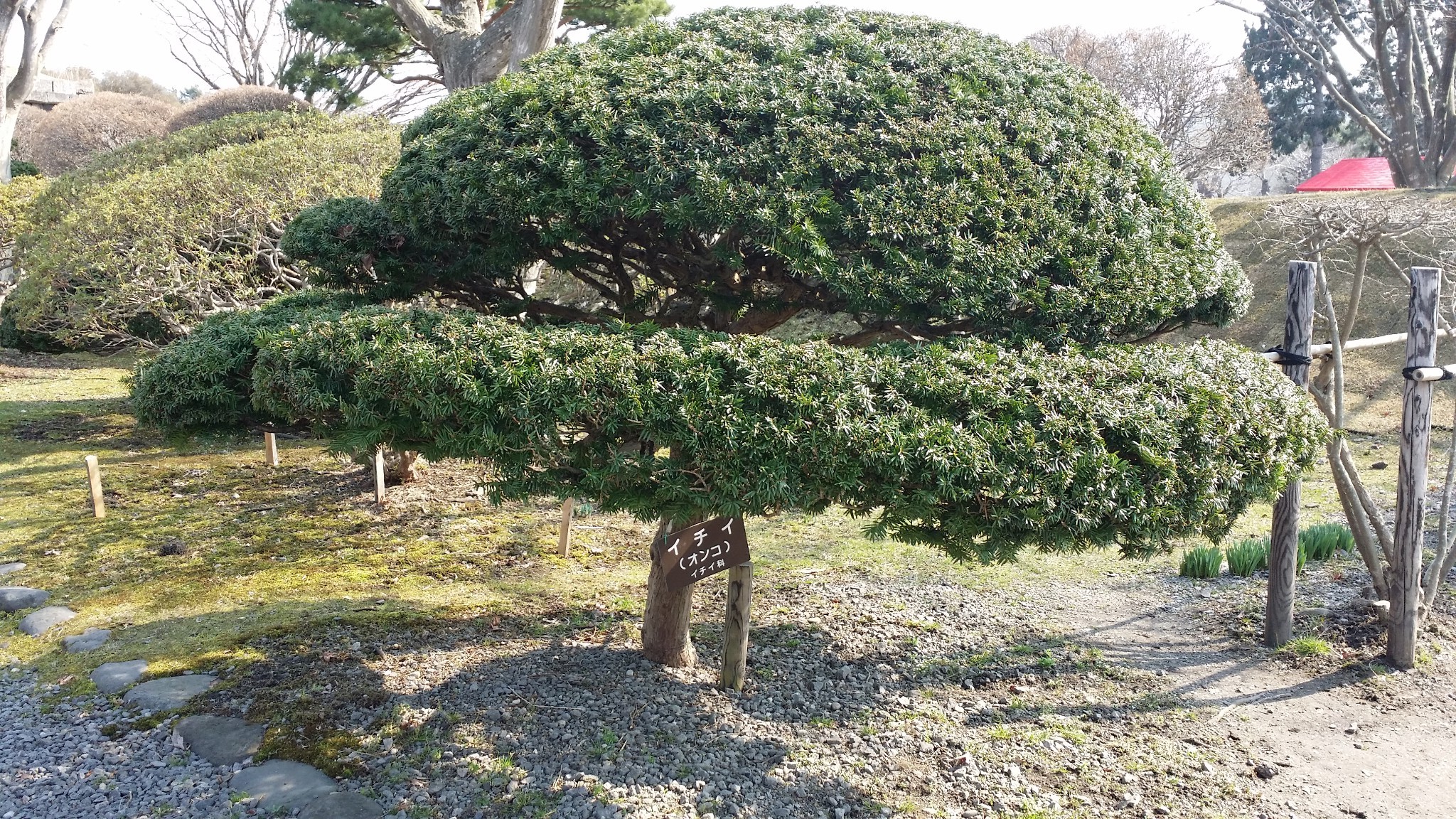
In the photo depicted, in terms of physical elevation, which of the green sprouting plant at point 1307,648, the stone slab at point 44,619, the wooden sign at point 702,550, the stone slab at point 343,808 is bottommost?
the green sprouting plant at point 1307,648

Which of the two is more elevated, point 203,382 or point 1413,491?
point 203,382

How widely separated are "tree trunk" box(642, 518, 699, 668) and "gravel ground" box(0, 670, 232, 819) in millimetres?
1848

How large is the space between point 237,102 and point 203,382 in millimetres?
14491

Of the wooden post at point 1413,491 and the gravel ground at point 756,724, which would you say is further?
the wooden post at point 1413,491

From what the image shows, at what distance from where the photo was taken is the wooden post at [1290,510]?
4.61 m

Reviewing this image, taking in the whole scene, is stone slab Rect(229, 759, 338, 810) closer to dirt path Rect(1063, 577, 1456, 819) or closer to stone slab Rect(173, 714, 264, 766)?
stone slab Rect(173, 714, 264, 766)

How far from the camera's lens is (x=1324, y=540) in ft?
19.7

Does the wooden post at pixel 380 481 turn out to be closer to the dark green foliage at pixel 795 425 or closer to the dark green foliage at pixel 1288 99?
the dark green foliage at pixel 795 425

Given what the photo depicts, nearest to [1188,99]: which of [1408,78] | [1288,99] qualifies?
[1408,78]

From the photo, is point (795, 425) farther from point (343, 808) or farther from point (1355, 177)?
point (1355, 177)

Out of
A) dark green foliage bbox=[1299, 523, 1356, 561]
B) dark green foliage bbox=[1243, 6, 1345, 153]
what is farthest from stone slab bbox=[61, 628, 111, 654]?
dark green foliage bbox=[1243, 6, 1345, 153]

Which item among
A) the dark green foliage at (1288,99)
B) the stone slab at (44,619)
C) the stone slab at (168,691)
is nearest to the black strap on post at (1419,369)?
the stone slab at (168,691)

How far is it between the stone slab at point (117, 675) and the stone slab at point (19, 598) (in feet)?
4.12

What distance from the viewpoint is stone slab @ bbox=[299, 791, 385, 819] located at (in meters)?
3.26
